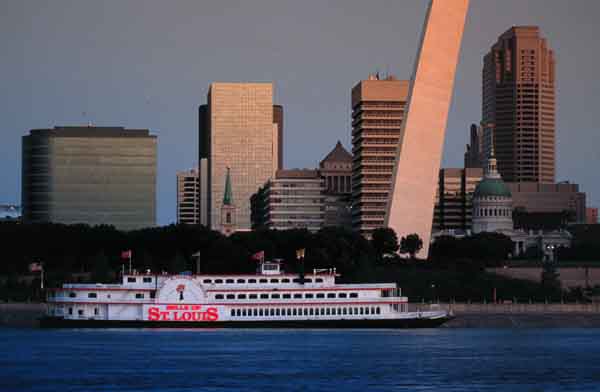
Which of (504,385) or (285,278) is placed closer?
(504,385)

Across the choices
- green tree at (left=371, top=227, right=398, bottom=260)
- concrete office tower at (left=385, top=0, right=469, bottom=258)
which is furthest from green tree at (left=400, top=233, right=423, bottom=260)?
concrete office tower at (left=385, top=0, right=469, bottom=258)

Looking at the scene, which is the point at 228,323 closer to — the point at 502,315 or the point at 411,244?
the point at 502,315

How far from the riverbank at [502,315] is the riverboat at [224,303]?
8607 millimetres

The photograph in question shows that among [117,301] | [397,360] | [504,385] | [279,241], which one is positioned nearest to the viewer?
[504,385]

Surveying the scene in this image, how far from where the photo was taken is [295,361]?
3282 inches

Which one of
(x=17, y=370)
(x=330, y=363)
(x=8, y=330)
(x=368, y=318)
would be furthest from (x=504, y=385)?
(x=8, y=330)

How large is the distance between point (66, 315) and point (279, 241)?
50.7 m

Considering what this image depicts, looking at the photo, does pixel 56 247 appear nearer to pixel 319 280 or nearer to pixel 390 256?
pixel 390 256

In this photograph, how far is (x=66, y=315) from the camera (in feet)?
373

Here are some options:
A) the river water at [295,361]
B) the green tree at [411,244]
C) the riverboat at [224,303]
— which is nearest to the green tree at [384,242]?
the green tree at [411,244]

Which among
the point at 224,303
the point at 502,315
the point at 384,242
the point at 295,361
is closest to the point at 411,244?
the point at 384,242

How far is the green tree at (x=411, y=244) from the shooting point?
162 meters

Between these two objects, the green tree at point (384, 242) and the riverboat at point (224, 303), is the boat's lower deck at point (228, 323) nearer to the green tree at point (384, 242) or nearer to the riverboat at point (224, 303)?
the riverboat at point (224, 303)

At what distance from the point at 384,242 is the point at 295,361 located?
79054 millimetres
